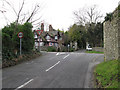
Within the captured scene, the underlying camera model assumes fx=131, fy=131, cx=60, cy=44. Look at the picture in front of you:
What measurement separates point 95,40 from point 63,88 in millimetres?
42605

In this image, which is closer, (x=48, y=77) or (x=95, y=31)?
(x=48, y=77)

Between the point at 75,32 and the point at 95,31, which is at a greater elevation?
the point at 75,32

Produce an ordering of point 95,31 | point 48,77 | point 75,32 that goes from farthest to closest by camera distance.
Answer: point 75,32 < point 95,31 < point 48,77

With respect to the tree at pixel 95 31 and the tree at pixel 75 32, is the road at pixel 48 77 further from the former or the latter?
the tree at pixel 75 32

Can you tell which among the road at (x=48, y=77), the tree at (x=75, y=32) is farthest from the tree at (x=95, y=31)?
the road at (x=48, y=77)

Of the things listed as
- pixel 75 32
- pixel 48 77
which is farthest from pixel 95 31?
pixel 48 77

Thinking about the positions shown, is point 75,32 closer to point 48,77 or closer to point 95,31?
point 95,31

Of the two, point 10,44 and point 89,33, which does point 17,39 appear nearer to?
point 10,44

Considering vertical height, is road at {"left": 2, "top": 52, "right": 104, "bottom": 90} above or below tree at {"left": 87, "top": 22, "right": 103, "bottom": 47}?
below

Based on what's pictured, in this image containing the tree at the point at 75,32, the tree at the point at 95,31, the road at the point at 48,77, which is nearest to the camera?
the road at the point at 48,77

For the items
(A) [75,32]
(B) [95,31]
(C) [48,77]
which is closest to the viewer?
(C) [48,77]

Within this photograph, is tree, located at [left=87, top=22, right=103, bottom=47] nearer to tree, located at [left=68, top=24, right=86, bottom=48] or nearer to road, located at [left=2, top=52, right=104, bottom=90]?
tree, located at [left=68, top=24, right=86, bottom=48]

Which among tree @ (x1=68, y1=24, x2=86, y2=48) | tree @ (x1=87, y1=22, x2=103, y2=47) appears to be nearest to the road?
tree @ (x1=87, y1=22, x2=103, y2=47)

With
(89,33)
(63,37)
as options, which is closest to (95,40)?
(89,33)
